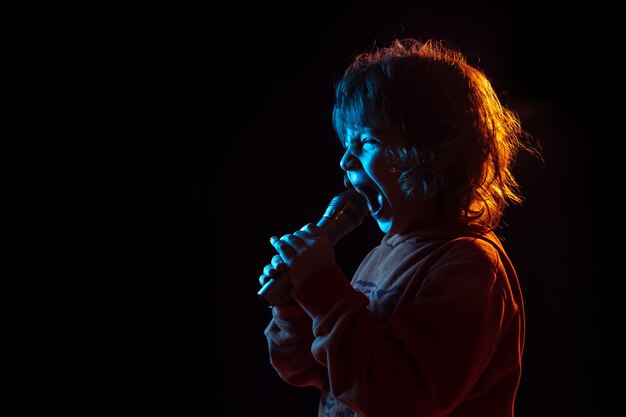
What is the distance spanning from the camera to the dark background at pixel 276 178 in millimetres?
1271

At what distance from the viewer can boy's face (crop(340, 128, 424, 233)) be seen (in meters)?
0.73

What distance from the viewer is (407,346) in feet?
1.98

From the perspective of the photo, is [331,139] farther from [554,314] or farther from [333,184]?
[554,314]

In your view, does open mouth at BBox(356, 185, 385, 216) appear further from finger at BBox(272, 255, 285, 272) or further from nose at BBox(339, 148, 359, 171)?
finger at BBox(272, 255, 285, 272)

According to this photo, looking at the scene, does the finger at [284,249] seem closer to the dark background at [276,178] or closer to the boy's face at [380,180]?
the boy's face at [380,180]

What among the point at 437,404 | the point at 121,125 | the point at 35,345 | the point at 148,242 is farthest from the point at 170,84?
the point at 437,404

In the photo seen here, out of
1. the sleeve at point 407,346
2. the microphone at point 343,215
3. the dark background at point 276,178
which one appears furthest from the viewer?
the dark background at point 276,178

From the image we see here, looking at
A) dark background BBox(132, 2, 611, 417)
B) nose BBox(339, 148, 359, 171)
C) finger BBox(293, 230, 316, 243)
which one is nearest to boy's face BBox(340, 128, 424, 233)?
nose BBox(339, 148, 359, 171)

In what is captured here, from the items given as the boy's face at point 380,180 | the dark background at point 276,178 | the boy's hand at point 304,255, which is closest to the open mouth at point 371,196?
the boy's face at point 380,180

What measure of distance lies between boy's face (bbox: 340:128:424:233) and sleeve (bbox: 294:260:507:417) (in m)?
0.14

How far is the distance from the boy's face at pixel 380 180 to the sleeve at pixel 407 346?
5.3 inches

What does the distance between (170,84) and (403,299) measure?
841 millimetres

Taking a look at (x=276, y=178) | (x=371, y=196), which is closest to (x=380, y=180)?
(x=371, y=196)

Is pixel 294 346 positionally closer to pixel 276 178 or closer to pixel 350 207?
pixel 350 207
